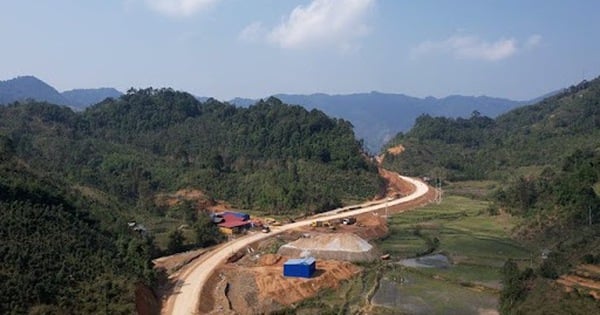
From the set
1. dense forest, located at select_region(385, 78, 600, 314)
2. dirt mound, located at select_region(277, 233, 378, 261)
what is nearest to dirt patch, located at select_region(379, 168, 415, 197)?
dense forest, located at select_region(385, 78, 600, 314)

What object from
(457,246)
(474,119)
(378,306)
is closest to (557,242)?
(457,246)

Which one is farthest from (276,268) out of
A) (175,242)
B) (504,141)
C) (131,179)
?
(504,141)

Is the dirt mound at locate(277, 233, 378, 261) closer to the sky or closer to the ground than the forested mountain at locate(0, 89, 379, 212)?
closer to the ground

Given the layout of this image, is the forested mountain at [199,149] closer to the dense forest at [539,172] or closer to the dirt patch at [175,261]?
the dense forest at [539,172]

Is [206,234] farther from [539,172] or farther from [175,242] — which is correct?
[539,172]

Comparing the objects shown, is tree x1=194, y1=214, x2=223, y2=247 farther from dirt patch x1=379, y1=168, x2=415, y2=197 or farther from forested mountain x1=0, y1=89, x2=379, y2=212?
dirt patch x1=379, y1=168, x2=415, y2=197

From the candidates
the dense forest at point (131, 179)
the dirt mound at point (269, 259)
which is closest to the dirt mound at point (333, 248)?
the dirt mound at point (269, 259)
